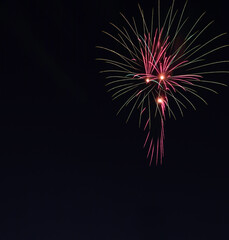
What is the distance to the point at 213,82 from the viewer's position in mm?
4473

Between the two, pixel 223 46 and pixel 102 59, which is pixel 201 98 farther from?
pixel 102 59

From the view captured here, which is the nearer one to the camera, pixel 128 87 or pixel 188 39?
pixel 188 39

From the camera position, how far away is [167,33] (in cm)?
360

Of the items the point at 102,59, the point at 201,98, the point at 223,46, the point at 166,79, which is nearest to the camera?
the point at 166,79

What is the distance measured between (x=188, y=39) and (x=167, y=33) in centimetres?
26

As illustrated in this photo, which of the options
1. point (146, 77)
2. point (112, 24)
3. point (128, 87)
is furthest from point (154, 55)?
point (112, 24)

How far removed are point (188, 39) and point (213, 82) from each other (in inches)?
44.4

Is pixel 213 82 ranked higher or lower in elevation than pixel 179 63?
higher

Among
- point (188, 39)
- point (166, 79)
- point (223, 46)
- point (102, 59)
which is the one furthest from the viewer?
point (102, 59)

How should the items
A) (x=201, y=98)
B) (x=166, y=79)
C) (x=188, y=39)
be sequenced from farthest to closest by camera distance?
(x=201, y=98)
(x=166, y=79)
(x=188, y=39)

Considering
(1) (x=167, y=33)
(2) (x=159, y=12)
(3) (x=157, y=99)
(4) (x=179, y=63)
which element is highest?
(2) (x=159, y=12)

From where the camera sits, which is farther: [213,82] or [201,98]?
[201,98]

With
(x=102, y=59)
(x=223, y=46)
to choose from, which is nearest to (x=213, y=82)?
(x=223, y=46)

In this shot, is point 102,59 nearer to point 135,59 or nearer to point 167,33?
point 135,59
